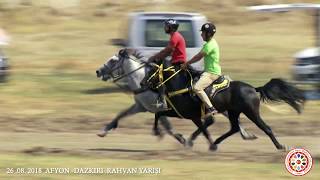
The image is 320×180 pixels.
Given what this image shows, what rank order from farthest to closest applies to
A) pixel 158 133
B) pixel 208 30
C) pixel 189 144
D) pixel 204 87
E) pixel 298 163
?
pixel 158 133 → pixel 189 144 → pixel 204 87 → pixel 208 30 → pixel 298 163

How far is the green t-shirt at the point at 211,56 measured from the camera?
1349cm

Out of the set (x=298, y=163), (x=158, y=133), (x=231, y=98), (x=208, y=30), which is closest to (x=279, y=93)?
(x=231, y=98)

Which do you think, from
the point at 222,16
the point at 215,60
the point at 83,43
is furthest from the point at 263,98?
the point at 222,16

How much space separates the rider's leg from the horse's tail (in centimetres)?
93

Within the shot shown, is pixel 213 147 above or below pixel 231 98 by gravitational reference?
below

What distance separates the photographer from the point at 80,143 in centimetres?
1505

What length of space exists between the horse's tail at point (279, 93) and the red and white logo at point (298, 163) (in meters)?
2.29

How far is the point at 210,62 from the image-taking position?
1366 centimetres

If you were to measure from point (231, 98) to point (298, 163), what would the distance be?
2.59 meters

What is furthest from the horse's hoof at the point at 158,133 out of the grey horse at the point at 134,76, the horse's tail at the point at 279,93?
the horse's tail at the point at 279,93

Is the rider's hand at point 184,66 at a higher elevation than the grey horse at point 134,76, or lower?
higher

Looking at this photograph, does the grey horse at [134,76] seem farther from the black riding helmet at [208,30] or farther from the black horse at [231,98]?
the black riding helmet at [208,30]

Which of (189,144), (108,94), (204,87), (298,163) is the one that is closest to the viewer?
(298,163)

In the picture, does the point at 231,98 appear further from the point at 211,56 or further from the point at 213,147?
the point at 213,147
